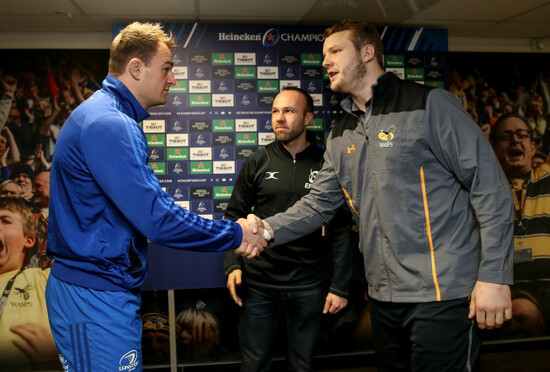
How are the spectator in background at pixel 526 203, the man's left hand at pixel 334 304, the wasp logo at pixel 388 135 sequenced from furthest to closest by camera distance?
the spectator in background at pixel 526 203 < the man's left hand at pixel 334 304 < the wasp logo at pixel 388 135

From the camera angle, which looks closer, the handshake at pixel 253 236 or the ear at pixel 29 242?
the handshake at pixel 253 236

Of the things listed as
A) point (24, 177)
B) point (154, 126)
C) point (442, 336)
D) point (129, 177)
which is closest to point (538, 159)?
point (442, 336)

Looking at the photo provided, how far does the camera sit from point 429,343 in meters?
1.45

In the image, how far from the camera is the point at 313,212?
201cm

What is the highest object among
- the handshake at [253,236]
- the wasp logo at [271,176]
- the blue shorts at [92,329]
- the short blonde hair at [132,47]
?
the short blonde hair at [132,47]

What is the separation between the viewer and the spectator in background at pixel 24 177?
10.3ft

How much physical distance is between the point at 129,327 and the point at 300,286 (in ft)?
3.70

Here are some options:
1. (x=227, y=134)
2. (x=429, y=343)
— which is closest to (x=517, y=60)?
(x=227, y=134)

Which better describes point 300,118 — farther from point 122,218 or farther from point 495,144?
point 495,144

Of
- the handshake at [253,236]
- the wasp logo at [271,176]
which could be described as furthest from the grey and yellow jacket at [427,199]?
the wasp logo at [271,176]

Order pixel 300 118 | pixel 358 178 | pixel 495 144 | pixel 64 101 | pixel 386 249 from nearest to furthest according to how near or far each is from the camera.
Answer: pixel 386 249, pixel 358 178, pixel 300 118, pixel 64 101, pixel 495 144

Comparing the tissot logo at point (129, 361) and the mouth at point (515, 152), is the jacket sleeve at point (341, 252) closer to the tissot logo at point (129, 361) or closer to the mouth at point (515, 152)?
the tissot logo at point (129, 361)

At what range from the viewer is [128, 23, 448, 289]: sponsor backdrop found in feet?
9.37

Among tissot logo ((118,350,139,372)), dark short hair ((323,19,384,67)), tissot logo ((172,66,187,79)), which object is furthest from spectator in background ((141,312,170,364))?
dark short hair ((323,19,384,67))
